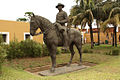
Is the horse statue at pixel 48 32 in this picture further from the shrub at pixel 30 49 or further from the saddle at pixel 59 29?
the shrub at pixel 30 49

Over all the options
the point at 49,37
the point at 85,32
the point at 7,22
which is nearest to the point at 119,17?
the point at 49,37

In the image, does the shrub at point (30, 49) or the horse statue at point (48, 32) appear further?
the shrub at point (30, 49)

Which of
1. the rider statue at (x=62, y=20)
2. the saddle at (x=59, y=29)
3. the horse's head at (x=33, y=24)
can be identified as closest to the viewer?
the horse's head at (x=33, y=24)

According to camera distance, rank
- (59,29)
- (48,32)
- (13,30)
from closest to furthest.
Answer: (48,32) → (59,29) → (13,30)

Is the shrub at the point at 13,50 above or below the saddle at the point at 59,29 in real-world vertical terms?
below

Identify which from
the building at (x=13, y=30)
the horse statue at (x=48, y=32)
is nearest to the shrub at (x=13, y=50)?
the building at (x=13, y=30)

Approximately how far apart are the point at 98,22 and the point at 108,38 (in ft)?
40.8

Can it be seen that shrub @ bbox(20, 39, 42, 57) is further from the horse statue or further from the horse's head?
the horse's head

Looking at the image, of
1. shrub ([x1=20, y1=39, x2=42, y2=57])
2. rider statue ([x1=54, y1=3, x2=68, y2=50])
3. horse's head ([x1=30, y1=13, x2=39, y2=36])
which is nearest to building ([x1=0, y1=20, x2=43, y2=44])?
shrub ([x1=20, y1=39, x2=42, y2=57])

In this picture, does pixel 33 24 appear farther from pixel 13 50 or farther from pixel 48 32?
pixel 13 50

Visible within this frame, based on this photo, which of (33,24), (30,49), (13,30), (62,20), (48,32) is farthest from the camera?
(13,30)

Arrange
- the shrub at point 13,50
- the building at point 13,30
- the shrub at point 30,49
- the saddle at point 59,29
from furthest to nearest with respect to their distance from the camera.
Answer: the building at point 13,30
the shrub at point 30,49
the shrub at point 13,50
the saddle at point 59,29

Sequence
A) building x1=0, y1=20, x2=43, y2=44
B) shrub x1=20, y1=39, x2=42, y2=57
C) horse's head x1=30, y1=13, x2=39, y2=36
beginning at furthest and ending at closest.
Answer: building x1=0, y1=20, x2=43, y2=44, shrub x1=20, y1=39, x2=42, y2=57, horse's head x1=30, y1=13, x2=39, y2=36

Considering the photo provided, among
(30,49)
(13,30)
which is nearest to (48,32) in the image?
(30,49)
